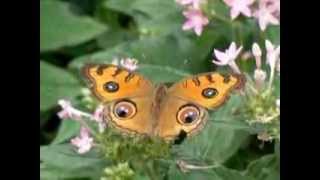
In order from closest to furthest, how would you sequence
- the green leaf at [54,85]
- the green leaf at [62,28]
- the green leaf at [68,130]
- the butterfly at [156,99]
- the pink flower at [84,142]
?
the butterfly at [156,99], the pink flower at [84,142], the green leaf at [68,130], the green leaf at [54,85], the green leaf at [62,28]

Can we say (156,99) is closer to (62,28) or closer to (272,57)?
(272,57)

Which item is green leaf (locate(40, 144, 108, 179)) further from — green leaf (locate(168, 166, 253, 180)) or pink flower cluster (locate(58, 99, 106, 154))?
green leaf (locate(168, 166, 253, 180))

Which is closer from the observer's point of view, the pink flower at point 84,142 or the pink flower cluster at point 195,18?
the pink flower at point 84,142

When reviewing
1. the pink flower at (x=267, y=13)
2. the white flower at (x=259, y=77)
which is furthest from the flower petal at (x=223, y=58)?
the pink flower at (x=267, y=13)

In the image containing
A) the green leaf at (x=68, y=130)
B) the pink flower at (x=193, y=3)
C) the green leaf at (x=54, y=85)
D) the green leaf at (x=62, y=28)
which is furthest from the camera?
the green leaf at (x=62, y=28)

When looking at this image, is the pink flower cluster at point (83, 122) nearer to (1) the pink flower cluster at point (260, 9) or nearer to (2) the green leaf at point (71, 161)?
(2) the green leaf at point (71, 161)

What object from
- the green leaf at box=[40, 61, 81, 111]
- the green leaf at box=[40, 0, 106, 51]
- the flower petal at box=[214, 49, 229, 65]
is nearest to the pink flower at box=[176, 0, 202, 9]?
the flower petal at box=[214, 49, 229, 65]

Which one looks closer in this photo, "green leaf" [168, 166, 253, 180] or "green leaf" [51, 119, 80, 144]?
"green leaf" [168, 166, 253, 180]
